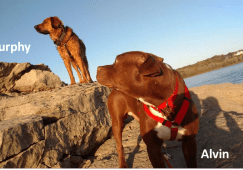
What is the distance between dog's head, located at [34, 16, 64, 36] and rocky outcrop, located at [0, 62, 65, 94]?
4.54 feet

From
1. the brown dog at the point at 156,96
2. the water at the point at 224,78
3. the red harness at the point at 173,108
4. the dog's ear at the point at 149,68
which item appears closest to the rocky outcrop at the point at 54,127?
the brown dog at the point at 156,96

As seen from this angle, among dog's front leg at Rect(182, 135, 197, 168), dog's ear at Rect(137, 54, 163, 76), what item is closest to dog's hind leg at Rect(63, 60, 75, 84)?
dog's ear at Rect(137, 54, 163, 76)

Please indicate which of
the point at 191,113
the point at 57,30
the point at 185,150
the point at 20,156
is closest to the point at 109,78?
the point at 191,113

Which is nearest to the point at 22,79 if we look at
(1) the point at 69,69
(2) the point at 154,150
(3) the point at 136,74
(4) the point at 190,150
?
(1) the point at 69,69

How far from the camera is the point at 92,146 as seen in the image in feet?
12.6

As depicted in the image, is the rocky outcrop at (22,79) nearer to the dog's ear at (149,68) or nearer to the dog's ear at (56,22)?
the dog's ear at (56,22)

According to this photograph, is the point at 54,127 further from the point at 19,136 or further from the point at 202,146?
the point at 202,146

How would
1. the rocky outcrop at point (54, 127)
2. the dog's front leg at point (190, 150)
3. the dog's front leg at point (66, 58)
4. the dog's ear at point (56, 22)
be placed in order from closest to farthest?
the dog's front leg at point (190, 150) → the rocky outcrop at point (54, 127) → the dog's ear at point (56, 22) → the dog's front leg at point (66, 58)

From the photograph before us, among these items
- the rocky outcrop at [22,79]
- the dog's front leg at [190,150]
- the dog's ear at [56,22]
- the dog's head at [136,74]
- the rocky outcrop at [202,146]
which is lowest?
the rocky outcrop at [202,146]

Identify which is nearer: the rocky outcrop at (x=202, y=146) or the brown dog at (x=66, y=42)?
the rocky outcrop at (x=202, y=146)

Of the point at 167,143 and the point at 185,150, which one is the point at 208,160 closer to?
the point at 185,150

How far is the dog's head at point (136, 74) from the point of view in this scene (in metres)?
1.92

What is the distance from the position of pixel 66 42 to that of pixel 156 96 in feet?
13.5

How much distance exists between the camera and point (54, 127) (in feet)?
10.3
